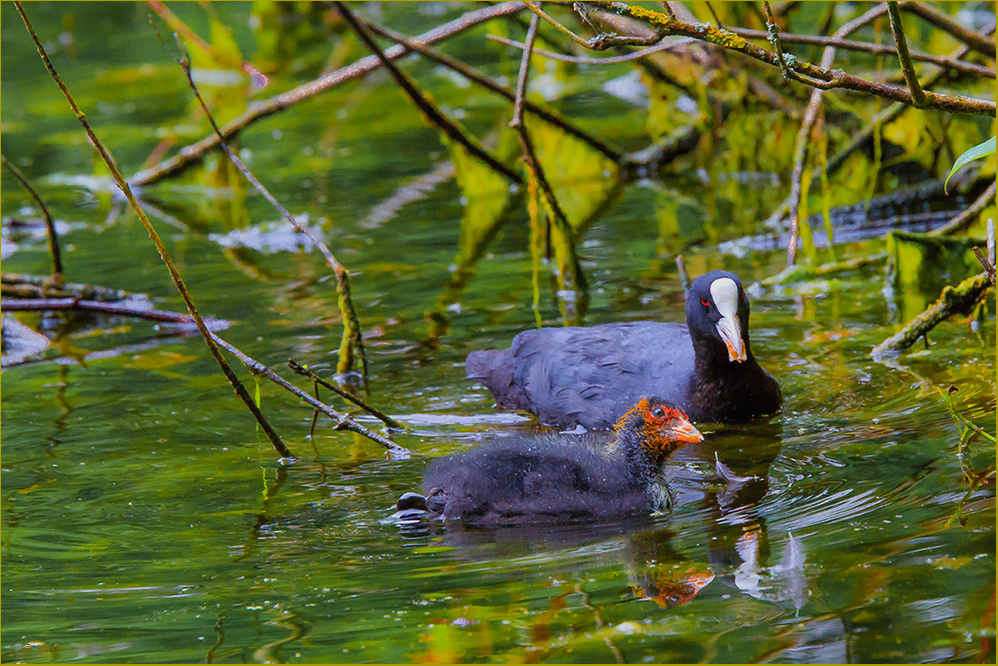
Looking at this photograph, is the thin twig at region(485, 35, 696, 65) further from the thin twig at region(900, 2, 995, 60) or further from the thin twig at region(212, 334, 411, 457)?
the thin twig at region(212, 334, 411, 457)

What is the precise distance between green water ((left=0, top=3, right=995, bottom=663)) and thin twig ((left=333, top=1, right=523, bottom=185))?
0.58 metres

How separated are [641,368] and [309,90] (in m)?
3.75

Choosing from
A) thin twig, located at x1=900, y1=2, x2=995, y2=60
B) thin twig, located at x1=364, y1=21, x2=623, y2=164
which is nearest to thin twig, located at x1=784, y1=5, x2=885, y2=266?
thin twig, located at x1=900, y1=2, x2=995, y2=60

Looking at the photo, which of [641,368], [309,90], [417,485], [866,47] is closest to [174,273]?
[417,485]

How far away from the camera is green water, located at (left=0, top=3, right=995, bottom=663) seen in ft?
10.5

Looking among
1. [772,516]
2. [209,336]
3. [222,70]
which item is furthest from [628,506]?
[222,70]

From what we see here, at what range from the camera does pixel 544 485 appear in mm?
4055

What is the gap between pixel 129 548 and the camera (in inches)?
157

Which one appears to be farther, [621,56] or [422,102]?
[422,102]

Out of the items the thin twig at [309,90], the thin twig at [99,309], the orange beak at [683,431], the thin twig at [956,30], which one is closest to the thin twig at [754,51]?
the orange beak at [683,431]

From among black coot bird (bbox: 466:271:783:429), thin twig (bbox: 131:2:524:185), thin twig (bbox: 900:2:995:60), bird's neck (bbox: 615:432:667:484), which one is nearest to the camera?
bird's neck (bbox: 615:432:667:484)

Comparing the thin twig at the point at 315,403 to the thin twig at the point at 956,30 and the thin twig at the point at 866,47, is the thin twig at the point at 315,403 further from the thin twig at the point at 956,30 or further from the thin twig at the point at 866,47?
the thin twig at the point at 956,30

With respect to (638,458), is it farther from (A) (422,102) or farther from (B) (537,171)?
(A) (422,102)

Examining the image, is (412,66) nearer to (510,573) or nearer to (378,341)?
(378,341)
